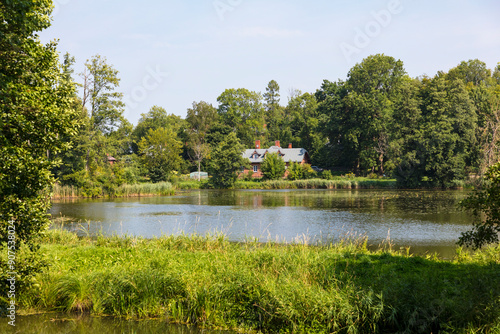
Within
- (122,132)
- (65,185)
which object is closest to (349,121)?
(122,132)

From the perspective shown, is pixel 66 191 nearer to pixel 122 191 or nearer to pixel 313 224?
pixel 122 191

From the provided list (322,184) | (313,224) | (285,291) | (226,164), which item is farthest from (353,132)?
(285,291)

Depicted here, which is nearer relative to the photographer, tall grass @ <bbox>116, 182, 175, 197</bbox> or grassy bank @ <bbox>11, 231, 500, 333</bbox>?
grassy bank @ <bbox>11, 231, 500, 333</bbox>

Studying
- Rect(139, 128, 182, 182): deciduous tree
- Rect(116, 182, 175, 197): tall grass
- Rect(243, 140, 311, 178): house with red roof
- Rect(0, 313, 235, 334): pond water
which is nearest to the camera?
Rect(0, 313, 235, 334): pond water

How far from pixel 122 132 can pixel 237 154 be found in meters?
16.5

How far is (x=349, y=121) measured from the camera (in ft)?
213

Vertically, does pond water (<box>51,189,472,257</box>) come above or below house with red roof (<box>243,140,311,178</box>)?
below

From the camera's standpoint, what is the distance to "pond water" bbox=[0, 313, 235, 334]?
303 inches

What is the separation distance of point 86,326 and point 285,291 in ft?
13.0

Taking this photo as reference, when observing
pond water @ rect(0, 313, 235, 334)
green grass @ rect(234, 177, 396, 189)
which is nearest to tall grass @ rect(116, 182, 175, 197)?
green grass @ rect(234, 177, 396, 189)

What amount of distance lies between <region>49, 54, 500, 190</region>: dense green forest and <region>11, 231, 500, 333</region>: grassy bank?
24.4 meters

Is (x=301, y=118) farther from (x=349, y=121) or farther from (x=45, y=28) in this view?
(x=45, y=28)

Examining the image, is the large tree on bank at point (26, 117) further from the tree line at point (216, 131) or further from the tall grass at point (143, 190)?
the tall grass at point (143, 190)

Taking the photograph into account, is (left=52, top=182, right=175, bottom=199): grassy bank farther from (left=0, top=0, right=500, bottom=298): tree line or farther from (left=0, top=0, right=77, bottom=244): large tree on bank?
(left=0, top=0, right=77, bottom=244): large tree on bank
